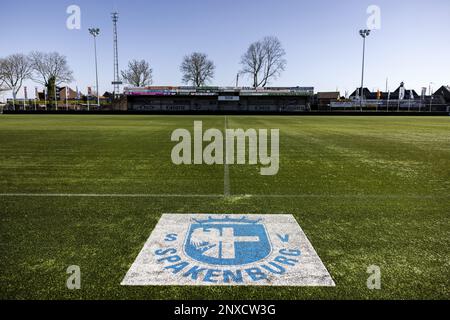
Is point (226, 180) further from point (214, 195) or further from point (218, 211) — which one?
point (218, 211)

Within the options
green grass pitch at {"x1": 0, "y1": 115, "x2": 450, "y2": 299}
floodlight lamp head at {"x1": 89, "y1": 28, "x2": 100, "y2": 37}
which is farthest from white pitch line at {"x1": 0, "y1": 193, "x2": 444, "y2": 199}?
floodlight lamp head at {"x1": 89, "y1": 28, "x2": 100, "y2": 37}

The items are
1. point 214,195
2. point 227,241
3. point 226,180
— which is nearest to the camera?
point 227,241

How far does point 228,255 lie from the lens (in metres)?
3.12

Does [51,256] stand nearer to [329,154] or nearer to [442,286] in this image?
[442,286]

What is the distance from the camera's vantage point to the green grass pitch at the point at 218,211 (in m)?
2.58

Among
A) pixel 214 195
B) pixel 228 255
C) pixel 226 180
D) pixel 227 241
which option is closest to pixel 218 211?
pixel 214 195

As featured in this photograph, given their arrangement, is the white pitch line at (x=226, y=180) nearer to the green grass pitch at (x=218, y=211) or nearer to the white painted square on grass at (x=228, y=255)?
the green grass pitch at (x=218, y=211)

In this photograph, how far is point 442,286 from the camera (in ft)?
8.54

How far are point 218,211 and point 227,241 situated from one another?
1.08 m

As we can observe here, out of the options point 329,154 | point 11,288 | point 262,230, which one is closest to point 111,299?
point 11,288

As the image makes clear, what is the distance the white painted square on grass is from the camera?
269 cm

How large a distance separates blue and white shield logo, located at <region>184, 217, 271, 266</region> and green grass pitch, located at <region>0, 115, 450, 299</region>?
0.48 metres

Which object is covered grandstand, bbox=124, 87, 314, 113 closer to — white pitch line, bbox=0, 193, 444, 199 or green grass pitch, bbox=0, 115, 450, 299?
green grass pitch, bbox=0, 115, 450, 299

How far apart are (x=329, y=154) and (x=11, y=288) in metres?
8.93
